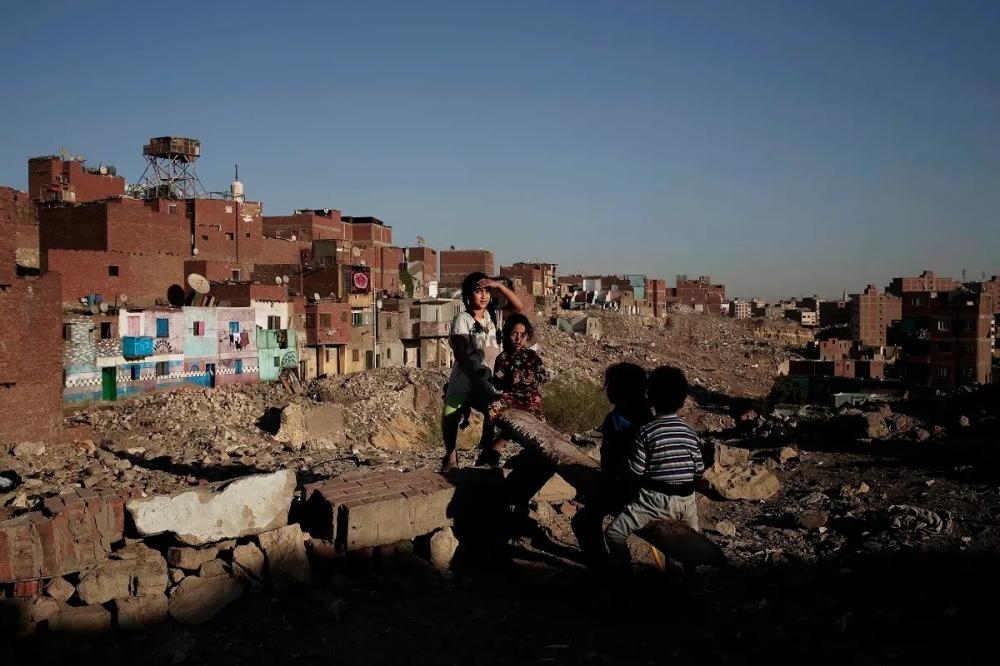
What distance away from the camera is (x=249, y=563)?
4883mm

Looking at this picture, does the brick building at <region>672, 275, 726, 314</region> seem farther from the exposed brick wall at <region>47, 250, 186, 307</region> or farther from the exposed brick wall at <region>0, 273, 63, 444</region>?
the exposed brick wall at <region>0, 273, 63, 444</region>

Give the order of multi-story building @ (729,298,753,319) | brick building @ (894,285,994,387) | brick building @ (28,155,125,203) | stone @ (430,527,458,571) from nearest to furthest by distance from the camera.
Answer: stone @ (430,527,458,571) → brick building @ (894,285,994,387) → brick building @ (28,155,125,203) → multi-story building @ (729,298,753,319)

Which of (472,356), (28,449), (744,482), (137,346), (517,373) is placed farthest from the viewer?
(137,346)

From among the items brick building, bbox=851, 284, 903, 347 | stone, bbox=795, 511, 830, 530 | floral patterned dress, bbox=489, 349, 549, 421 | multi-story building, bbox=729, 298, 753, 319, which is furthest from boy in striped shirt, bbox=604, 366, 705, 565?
multi-story building, bbox=729, 298, 753, 319

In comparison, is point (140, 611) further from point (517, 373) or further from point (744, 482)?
point (744, 482)

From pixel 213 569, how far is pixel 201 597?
234mm

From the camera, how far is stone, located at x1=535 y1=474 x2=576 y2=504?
6543mm

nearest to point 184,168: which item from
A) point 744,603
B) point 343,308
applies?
point 343,308

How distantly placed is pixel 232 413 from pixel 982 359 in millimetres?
35373

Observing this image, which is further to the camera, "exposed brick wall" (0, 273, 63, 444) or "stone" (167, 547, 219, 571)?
"exposed brick wall" (0, 273, 63, 444)

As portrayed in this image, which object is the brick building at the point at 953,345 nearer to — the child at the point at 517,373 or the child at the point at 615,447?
the child at the point at 517,373

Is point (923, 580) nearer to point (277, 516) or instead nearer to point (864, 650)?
point (864, 650)

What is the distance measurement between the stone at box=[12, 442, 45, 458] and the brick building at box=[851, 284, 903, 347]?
59.9 m

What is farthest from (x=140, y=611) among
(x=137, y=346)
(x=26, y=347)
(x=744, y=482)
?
(x=137, y=346)
